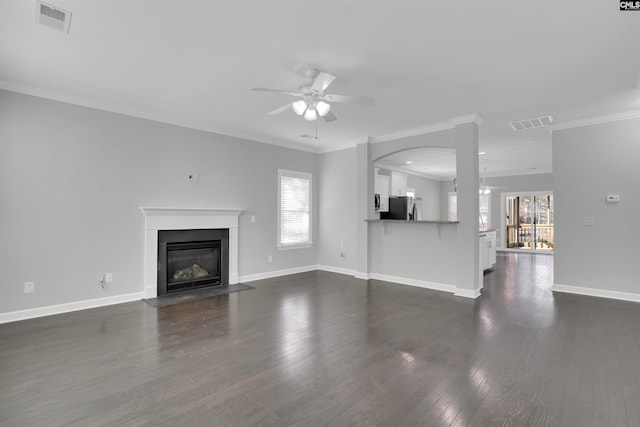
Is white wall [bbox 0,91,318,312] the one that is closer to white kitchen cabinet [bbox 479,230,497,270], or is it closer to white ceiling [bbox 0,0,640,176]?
white ceiling [bbox 0,0,640,176]

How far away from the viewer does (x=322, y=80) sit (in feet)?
10.4

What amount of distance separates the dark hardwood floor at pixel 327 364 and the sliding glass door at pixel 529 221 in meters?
6.94

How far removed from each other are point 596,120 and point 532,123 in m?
0.89

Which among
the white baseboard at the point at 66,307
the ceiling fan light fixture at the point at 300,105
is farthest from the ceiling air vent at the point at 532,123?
the white baseboard at the point at 66,307

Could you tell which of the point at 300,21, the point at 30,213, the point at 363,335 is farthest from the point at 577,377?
the point at 30,213

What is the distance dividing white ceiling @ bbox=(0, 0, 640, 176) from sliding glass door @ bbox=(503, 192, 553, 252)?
6898 mm

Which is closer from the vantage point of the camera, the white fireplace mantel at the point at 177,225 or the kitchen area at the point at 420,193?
the white fireplace mantel at the point at 177,225

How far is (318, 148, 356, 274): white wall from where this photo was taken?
6.82m

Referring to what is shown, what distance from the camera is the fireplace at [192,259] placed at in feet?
16.6

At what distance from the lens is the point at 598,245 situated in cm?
503

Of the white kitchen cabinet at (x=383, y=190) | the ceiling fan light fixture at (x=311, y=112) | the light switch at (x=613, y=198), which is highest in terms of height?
the ceiling fan light fixture at (x=311, y=112)

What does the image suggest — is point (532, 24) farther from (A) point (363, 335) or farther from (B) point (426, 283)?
(B) point (426, 283)

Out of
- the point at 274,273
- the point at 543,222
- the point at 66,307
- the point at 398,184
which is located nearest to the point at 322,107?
the point at 274,273

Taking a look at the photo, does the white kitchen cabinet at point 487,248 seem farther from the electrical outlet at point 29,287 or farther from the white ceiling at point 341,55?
the electrical outlet at point 29,287
